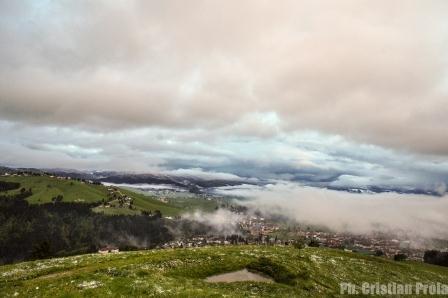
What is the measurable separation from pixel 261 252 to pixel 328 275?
32.4 feet

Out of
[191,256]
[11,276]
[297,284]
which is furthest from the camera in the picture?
[191,256]

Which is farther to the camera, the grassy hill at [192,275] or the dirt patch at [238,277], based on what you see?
the dirt patch at [238,277]

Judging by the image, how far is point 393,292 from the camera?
4722 centimetres

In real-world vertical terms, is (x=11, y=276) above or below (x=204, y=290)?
below

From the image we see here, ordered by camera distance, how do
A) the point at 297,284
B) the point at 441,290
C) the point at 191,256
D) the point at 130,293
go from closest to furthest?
the point at 130,293
the point at 297,284
the point at 191,256
the point at 441,290

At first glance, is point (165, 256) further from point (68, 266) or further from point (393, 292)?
point (393, 292)

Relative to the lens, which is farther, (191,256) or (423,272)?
(423,272)

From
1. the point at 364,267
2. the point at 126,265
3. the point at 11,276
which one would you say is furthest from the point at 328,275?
the point at 11,276

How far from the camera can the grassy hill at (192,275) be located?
3303cm

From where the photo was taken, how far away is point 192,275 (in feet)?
137

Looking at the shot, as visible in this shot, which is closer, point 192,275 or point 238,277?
point 192,275

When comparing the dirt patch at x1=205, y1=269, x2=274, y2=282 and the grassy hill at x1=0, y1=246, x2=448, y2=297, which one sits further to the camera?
the dirt patch at x1=205, y1=269, x2=274, y2=282

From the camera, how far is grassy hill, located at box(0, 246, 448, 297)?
108 feet

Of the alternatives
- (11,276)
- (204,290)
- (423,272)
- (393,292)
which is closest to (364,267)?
(393,292)
